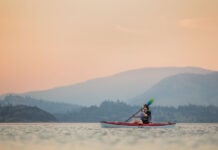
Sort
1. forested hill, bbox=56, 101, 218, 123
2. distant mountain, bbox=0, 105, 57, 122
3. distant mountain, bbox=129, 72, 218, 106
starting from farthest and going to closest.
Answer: distant mountain, bbox=0, 105, 57, 122
forested hill, bbox=56, 101, 218, 123
distant mountain, bbox=129, 72, 218, 106

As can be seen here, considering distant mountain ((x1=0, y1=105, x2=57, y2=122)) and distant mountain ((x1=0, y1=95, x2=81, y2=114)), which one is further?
distant mountain ((x1=0, y1=105, x2=57, y2=122))

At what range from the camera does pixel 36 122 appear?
28266 millimetres

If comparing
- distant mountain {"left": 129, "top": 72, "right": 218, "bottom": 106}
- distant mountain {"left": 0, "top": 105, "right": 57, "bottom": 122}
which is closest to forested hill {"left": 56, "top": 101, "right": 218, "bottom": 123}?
distant mountain {"left": 129, "top": 72, "right": 218, "bottom": 106}

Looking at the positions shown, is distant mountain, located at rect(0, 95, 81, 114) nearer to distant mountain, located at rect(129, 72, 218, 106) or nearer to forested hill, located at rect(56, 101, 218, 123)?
forested hill, located at rect(56, 101, 218, 123)

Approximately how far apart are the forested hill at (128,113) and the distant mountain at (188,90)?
0.39 m

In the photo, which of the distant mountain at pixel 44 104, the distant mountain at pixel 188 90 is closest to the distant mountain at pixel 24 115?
the distant mountain at pixel 44 104

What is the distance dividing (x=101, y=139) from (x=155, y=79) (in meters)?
9.24

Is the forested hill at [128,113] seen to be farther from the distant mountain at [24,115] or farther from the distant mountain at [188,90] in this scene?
the distant mountain at [24,115]

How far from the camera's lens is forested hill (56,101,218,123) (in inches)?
931

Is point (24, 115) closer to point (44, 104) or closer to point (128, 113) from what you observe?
point (44, 104)

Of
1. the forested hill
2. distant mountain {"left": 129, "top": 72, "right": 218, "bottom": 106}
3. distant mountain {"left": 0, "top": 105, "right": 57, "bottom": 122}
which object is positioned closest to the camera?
distant mountain {"left": 129, "top": 72, "right": 218, "bottom": 106}

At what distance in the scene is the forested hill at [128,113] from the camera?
23.6 metres

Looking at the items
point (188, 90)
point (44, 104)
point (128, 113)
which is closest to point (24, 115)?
point (44, 104)

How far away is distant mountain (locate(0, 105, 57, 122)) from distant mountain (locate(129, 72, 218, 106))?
5.30 meters
